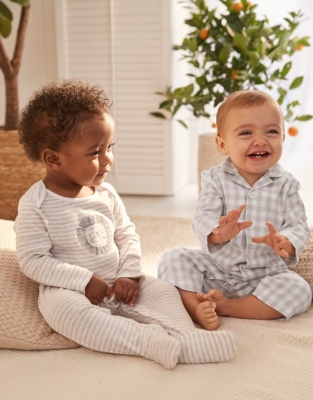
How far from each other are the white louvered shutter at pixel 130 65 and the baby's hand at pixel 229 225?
1803mm

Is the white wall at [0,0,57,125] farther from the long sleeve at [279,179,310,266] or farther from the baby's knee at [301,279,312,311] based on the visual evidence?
the baby's knee at [301,279,312,311]

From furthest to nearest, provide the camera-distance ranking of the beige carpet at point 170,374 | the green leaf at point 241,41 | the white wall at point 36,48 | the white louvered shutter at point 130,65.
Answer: the white wall at point 36,48 < the white louvered shutter at point 130,65 < the green leaf at point 241,41 < the beige carpet at point 170,374

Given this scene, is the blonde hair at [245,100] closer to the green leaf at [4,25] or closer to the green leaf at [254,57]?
the green leaf at [254,57]

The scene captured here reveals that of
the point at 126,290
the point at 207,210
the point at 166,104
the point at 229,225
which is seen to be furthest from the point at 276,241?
the point at 166,104

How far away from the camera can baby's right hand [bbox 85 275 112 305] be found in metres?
1.29

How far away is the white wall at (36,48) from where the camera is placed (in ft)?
10.9

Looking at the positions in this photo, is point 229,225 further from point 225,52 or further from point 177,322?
point 225,52

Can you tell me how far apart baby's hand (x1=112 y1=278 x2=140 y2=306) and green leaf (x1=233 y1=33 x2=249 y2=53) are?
148cm

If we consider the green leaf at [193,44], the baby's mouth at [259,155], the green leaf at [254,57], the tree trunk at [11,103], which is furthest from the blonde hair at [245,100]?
the tree trunk at [11,103]

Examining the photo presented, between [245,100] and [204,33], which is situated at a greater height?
[204,33]

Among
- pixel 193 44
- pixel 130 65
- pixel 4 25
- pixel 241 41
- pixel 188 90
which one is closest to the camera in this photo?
pixel 4 25

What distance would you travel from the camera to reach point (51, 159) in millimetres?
1347

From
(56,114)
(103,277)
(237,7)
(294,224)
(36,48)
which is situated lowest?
(103,277)

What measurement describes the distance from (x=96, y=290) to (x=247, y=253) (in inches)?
15.1
